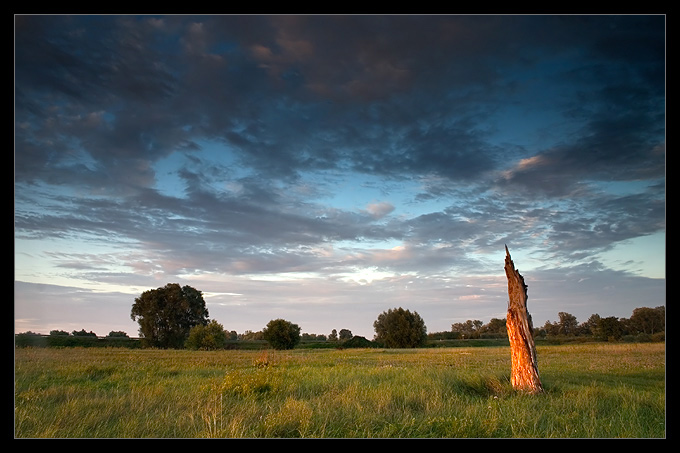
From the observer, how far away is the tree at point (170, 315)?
122 feet

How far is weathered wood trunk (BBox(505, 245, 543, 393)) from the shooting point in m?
10.2

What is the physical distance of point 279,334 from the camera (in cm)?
4772

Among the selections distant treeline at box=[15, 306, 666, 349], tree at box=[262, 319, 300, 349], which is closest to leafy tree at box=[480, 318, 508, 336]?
distant treeline at box=[15, 306, 666, 349]

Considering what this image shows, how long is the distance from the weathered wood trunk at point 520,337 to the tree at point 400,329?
54462mm

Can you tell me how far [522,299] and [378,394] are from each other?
15.3 feet

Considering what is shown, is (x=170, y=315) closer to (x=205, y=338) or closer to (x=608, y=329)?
(x=205, y=338)

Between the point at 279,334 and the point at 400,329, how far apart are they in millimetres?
24168

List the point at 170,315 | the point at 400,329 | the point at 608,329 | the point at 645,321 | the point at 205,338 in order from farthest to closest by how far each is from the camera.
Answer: the point at 400,329
the point at 608,329
the point at 170,315
the point at 205,338
the point at 645,321

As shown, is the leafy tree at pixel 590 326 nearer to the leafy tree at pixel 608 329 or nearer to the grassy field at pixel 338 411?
the leafy tree at pixel 608 329

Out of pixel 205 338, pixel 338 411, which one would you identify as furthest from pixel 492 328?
pixel 338 411

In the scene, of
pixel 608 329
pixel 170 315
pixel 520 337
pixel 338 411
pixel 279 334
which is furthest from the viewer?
pixel 279 334

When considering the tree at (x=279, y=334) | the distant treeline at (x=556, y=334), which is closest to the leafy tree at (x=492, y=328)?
the distant treeline at (x=556, y=334)
